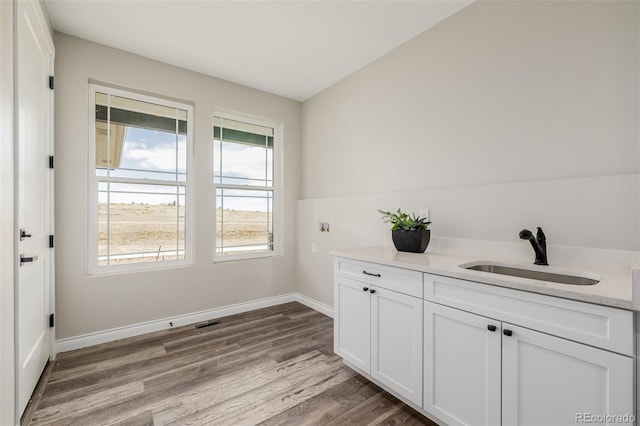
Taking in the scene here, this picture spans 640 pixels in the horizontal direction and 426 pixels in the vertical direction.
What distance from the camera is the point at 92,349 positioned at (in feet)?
8.19

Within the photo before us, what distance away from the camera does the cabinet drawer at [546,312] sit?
1.00 metres

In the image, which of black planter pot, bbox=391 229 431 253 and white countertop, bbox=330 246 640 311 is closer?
white countertop, bbox=330 246 640 311

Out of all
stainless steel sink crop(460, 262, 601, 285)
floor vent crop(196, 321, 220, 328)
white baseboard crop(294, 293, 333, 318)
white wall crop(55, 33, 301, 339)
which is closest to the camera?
stainless steel sink crop(460, 262, 601, 285)

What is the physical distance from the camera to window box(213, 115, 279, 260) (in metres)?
3.33

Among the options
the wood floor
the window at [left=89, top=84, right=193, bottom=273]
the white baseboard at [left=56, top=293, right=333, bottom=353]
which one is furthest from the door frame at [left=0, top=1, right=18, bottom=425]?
the window at [left=89, top=84, right=193, bottom=273]

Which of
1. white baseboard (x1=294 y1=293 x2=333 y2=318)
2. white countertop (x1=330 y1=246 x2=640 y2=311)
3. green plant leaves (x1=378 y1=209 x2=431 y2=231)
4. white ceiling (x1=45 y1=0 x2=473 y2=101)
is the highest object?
white ceiling (x1=45 y1=0 x2=473 y2=101)

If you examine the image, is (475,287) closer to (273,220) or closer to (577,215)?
(577,215)

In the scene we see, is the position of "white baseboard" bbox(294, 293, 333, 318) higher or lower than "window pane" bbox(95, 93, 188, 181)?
lower

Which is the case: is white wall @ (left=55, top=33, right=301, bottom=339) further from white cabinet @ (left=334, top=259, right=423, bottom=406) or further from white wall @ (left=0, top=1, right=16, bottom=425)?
white cabinet @ (left=334, top=259, right=423, bottom=406)

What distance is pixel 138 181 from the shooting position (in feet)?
9.26

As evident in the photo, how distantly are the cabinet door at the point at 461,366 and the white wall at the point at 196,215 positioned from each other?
2412mm

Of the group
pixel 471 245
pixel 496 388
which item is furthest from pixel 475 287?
pixel 471 245

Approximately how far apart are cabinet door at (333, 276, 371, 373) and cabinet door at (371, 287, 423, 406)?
0.19 feet

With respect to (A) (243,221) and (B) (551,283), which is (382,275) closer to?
(B) (551,283)
